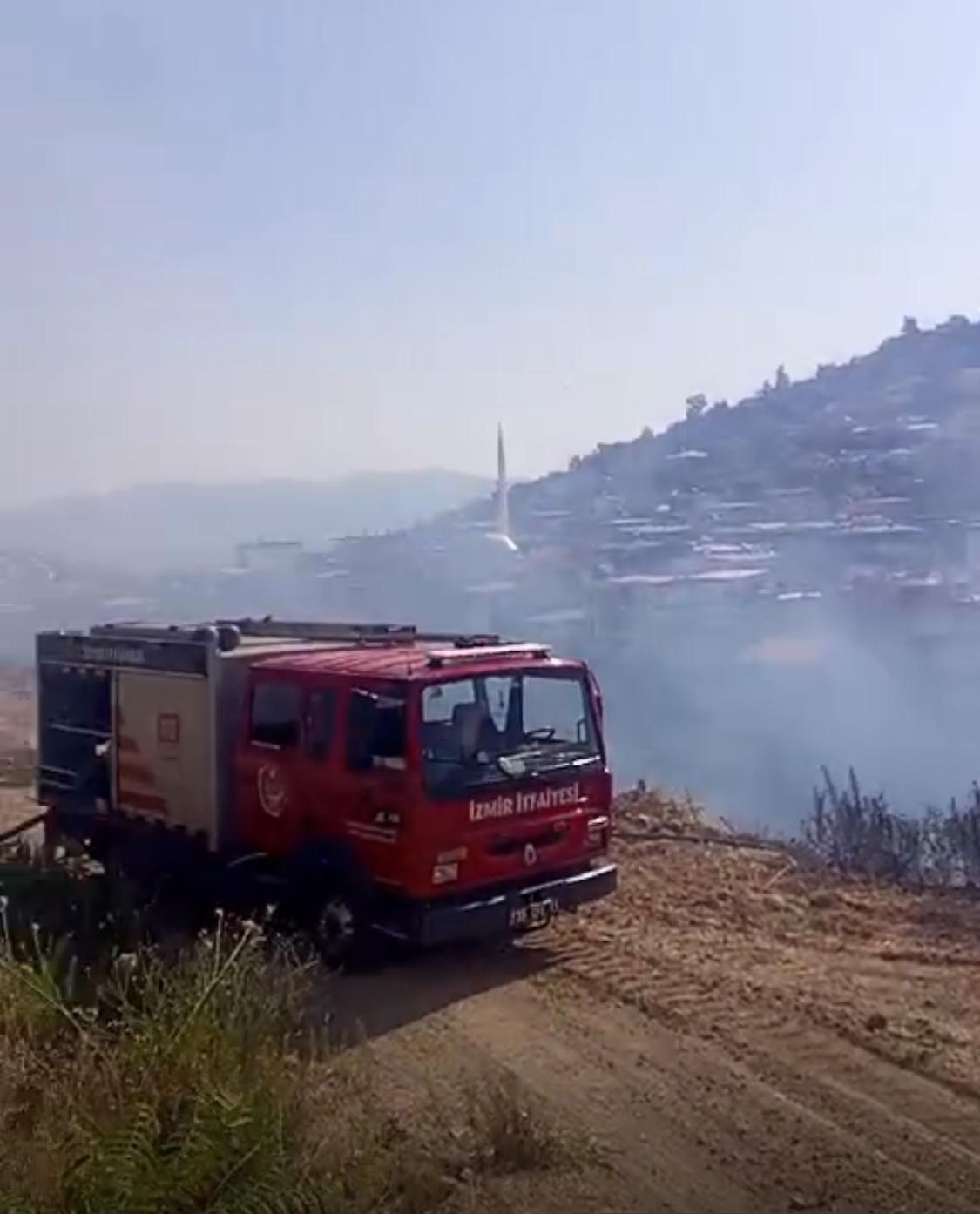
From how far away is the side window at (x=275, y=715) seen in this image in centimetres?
995

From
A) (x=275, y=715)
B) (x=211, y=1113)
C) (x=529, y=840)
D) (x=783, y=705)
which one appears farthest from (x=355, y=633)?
(x=783, y=705)

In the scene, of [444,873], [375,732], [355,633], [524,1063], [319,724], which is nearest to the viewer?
[524,1063]

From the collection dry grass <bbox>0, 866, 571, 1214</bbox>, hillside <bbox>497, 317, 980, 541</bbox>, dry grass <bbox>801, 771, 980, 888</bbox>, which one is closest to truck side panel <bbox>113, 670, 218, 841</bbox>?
dry grass <bbox>0, 866, 571, 1214</bbox>

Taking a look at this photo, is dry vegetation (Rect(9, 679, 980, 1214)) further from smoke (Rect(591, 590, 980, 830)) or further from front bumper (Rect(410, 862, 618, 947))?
smoke (Rect(591, 590, 980, 830))

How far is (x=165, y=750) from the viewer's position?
36.4 ft

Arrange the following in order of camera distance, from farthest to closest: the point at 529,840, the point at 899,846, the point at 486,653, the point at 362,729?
the point at 899,846
the point at 486,653
the point at 529,840
the point at 362,729

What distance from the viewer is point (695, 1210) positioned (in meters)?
6.11

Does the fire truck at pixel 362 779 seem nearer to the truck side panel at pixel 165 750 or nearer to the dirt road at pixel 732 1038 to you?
the truck side panel at pixel 165 750

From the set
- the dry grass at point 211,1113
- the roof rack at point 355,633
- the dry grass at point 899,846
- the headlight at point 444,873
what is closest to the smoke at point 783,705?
the dry grass at point 899,846

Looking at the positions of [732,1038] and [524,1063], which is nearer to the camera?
[524,1063]

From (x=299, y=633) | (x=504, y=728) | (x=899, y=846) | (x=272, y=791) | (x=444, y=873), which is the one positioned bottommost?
(x=899, y=846)

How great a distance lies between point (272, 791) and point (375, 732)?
3.73 feet

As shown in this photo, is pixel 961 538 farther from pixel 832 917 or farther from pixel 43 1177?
pixel 43 1177

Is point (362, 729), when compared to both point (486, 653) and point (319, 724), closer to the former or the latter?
point (319, 724)
